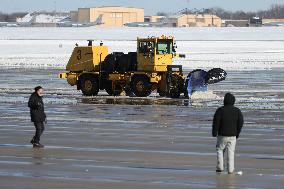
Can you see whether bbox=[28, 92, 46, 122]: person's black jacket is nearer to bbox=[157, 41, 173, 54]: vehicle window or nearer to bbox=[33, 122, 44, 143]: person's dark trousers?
bbox=[33, 122, 44, 143]: person's dark trousers

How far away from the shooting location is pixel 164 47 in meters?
41.1

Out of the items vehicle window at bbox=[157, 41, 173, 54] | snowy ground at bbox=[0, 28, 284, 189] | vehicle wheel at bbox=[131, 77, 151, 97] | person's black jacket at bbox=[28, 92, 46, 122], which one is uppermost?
vehicle window at bbox=[157, 41, 173, 54]

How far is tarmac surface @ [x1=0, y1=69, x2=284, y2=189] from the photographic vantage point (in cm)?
1655

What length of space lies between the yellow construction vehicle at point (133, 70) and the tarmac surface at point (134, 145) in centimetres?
119

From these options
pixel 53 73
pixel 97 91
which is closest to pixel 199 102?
pixel 97 91

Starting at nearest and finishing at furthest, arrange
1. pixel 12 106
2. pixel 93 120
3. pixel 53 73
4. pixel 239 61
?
pixel 93 120 < pixel 12 106 < pixel 53 73 < pixel 239 61

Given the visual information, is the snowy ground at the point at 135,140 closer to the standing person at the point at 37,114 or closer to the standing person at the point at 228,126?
the standing person at the point at 37,114

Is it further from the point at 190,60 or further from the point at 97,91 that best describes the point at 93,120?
the point at 190,60

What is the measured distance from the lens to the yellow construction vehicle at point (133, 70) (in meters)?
40.1

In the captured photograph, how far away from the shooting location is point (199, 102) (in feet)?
121

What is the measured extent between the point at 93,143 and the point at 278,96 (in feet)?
59.8

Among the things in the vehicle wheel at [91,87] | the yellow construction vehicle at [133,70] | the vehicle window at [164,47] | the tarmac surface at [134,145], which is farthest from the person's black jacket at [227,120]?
the vehicle wheel at [91,87]

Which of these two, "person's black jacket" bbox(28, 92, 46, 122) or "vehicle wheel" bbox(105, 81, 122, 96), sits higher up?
"person's black jacket" bbox(28, 92, 46, 122)

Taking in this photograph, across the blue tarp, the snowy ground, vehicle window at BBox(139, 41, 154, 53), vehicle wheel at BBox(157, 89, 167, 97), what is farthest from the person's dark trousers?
vehicle window at BBox(139, 41, 154, 53)
